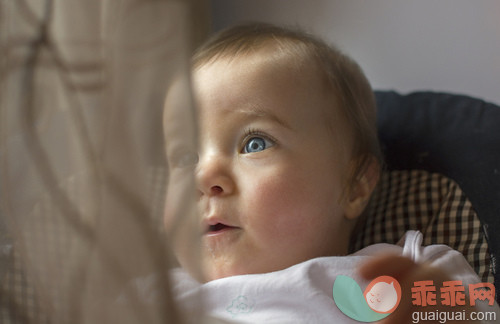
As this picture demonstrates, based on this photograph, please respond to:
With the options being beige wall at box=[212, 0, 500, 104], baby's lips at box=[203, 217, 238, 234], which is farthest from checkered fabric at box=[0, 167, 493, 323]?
beige wall at box=[212, 0, 500, 104]

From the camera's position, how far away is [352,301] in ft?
2.60

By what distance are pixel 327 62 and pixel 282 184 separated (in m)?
0.31

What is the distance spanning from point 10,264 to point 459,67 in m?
1.35

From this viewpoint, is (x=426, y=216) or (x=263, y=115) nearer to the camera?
(x=263, y=115)

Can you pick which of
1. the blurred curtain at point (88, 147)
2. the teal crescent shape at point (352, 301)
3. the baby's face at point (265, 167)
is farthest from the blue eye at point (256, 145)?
the blurred curtain at point (88, 147)

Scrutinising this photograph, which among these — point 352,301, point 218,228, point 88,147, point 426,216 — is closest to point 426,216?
point 426,216

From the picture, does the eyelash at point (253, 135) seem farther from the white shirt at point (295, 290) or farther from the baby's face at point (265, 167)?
the white shirt at point (295, 290)

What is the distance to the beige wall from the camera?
4.68 ft

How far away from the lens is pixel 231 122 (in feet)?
3.00

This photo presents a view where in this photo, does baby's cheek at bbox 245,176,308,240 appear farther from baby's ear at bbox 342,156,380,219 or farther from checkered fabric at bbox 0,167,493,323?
checkered fabric at bbox 0,167,493,323

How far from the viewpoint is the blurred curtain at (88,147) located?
376mm

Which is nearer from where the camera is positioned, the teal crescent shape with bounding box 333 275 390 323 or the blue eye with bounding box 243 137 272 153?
the teal crescent shape with bounding box 333 275 390 323

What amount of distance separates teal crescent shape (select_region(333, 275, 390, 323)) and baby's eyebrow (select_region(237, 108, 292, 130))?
→ 283mm

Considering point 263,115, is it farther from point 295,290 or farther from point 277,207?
point 295,290
